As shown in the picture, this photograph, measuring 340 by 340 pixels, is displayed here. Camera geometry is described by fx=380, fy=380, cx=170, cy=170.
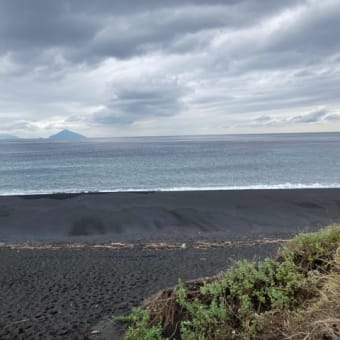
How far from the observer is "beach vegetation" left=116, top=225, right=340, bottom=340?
3223mm

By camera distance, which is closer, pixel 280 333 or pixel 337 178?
pixel 280 333

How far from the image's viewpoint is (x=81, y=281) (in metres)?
7.28

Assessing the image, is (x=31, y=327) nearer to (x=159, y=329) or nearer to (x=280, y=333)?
(x=159, y=329)

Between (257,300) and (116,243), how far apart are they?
8757 mm

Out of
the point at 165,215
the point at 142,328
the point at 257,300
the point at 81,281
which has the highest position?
the point at 257,300

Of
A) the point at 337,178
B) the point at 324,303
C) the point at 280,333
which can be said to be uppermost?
the point at 324,303

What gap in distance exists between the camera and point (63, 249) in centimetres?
1106

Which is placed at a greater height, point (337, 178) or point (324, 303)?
point (324, 303)

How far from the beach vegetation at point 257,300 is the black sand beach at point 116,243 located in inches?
31.2

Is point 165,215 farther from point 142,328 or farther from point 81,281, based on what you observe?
point 142,328

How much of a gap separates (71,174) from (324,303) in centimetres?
3791

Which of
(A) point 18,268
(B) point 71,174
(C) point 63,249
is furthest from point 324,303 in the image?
(B) point 71,174

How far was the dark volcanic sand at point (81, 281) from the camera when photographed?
503 centimetres

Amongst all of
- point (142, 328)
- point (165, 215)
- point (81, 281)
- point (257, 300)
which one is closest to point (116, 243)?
point (165, 215)
